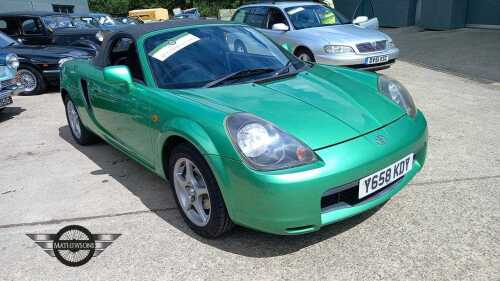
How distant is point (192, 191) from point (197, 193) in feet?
0.28

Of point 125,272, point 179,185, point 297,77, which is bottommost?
point 125,272

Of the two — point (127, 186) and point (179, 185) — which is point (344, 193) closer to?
point (179, 185)

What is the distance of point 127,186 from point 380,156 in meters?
2.24

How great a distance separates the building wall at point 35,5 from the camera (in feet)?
66.2

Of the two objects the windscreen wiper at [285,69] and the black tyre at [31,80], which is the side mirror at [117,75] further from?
the black tyre at [31,80]

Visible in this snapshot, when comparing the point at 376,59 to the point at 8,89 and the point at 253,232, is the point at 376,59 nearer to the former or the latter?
the point at 253,232

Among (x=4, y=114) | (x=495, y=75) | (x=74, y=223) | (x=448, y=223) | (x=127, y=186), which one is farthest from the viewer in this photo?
(x=495, y=75)

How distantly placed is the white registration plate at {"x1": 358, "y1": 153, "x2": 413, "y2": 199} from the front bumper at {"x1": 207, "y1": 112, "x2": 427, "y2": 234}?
44mm

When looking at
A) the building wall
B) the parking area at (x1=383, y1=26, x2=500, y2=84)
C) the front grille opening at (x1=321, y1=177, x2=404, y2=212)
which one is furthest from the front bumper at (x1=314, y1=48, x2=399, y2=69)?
the building wall

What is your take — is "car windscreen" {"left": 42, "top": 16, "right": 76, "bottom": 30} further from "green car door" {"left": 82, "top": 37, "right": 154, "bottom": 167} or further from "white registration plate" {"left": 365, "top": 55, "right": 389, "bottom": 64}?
"white registration plate" {"left": 365, "top": 55, "right": 389, "bottom": 64}

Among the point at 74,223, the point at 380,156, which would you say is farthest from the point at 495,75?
the point at 74,223

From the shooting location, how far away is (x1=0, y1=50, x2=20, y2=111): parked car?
20.7 feet

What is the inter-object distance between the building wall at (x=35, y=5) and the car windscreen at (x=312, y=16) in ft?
56.3

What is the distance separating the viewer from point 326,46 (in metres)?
7.05
